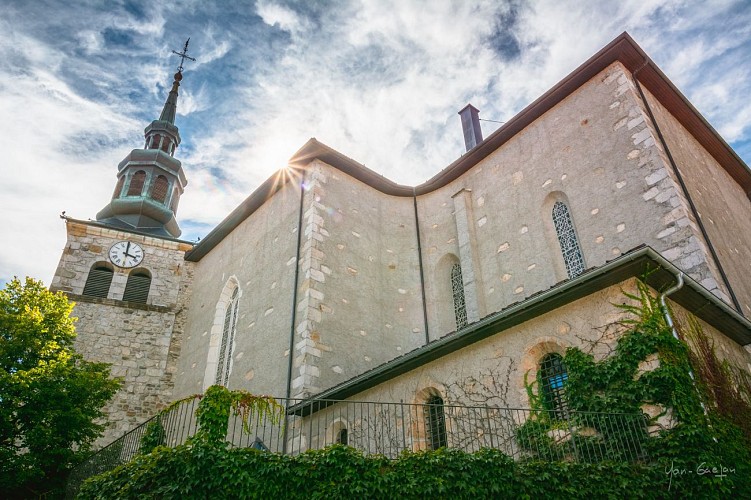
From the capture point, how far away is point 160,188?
23.4 meters

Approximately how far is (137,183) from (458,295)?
15412 millimetres

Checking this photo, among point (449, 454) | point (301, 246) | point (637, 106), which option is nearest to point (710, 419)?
point (449, 454)

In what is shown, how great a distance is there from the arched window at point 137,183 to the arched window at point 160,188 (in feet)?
1.61

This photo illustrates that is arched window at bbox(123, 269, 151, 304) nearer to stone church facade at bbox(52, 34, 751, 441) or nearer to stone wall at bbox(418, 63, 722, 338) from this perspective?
stone church facade at bbox(52, 34, 751, 441)

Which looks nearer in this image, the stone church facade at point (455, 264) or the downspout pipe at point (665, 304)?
the downspout pipe at point (665, 304)

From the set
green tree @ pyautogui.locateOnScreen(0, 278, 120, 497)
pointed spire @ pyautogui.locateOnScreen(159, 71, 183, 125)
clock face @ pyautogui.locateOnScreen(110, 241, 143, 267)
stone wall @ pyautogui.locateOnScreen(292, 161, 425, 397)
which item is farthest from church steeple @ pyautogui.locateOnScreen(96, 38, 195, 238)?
stone wall @ pyautogui.locateOnScreen(292, 161, 425, 397)

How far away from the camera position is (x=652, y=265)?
7.34 meters

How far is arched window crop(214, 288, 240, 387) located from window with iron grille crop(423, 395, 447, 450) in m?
6.84

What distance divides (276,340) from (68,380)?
4.35 meters

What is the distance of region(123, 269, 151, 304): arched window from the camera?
19078 mm

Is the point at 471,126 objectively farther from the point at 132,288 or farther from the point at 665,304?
the point at 132,288

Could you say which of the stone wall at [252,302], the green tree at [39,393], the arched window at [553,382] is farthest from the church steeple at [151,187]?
the arched window at [553,382]

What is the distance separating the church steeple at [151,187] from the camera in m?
22.1

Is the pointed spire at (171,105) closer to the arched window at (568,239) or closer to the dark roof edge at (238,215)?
the dark roof edge at (238,215)
